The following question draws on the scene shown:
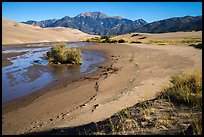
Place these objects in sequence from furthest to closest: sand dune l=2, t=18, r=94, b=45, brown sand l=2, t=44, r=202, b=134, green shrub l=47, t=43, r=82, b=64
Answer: sand dune l=2, t=18, r=94, b=45 → green shrub l=47, t=43, r=82, b=64 → brown sand l=2, t=44, r=202, b=134

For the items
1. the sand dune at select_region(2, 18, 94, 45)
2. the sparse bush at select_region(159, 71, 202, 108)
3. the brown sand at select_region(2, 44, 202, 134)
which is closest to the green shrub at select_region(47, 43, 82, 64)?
the brown sand at select_region(2, 44, 202, 134)

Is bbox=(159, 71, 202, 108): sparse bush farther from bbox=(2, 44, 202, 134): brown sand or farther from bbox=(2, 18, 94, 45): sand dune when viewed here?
bbox=(2, 18, 94, 45): sand dune

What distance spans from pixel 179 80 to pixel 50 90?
23.3ft

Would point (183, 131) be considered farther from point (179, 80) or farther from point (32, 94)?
point (32, 94)

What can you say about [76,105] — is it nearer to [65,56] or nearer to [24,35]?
[65,56]

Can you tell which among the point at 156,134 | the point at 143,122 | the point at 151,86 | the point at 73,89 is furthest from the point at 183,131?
the point at 73,89

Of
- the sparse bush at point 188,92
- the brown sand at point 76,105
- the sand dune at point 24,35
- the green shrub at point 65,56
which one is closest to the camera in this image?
the sparse bush at point 188,92

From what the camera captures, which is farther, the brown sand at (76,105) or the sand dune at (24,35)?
the sand dune at (24,35)

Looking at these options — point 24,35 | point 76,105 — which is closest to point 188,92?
point 76,105

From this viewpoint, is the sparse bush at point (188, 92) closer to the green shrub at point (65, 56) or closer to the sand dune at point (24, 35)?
the green shrub at point (65, 56)

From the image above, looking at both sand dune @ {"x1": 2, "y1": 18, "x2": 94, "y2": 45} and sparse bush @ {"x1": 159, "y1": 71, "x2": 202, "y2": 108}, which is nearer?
sparse bush @ {"x1": 159, "y1": 71, "x2": 202, "y2": 108}

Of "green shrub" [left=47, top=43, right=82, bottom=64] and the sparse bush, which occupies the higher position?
the sparse bush

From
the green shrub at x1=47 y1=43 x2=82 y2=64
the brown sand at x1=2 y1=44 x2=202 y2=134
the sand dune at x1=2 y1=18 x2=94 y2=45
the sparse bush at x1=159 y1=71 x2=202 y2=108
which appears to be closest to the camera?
the sparse bush at x1=159 y1=71 x2=202 y2=108

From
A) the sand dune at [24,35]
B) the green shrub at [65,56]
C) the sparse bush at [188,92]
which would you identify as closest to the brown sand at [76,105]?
the sparse bush at [188,92]
